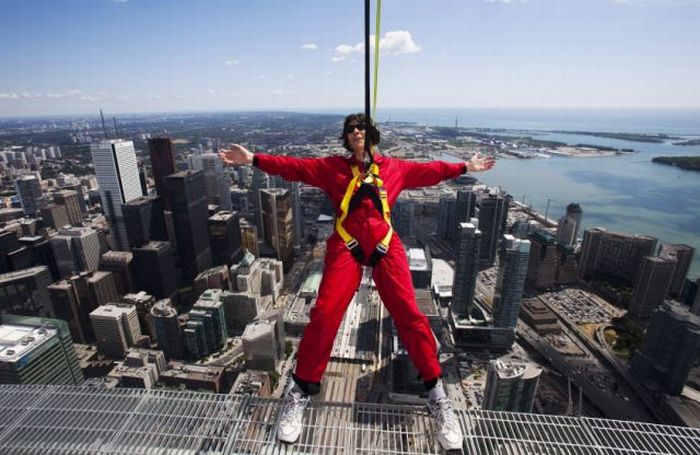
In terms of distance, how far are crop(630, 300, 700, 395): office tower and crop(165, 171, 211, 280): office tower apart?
32616 mm

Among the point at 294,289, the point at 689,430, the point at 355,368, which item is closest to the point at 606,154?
the point at 294,289

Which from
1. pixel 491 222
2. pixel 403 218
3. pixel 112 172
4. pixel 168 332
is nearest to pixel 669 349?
pixel 491 222

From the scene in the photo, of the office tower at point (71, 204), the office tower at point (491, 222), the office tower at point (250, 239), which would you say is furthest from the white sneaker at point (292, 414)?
the office tower at point (71, 204)

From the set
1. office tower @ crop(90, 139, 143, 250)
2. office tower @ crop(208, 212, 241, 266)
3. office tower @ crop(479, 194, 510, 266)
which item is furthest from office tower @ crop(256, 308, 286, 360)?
office tower @ crop(90, 139, 143, 250)

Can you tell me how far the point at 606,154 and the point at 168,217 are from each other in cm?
7704

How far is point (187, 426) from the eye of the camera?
2.82 meters

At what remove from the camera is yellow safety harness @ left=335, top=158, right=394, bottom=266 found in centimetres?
288

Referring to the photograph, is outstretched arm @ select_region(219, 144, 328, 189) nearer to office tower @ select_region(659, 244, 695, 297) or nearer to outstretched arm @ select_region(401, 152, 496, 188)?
outstretched arm @ select_region(401, 152, 496, 188)

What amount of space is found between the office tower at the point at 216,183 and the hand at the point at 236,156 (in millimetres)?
44858

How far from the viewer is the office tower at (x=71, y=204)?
39.1 metres

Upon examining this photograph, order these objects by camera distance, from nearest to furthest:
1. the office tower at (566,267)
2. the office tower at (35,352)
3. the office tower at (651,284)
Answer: the office tower at (35,352) → the office tower at (651,284) → the office tower at (566,267)

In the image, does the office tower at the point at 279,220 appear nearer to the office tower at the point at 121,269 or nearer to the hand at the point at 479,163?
the office tower at the point at 121,269

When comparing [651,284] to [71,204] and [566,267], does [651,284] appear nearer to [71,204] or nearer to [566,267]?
[566,267]

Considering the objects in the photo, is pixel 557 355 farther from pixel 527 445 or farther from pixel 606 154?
pixel 606 154
